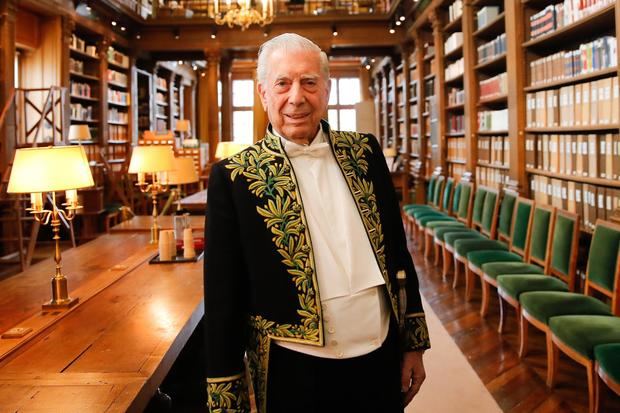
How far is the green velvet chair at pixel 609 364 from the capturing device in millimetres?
2135

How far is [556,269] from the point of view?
3.60m

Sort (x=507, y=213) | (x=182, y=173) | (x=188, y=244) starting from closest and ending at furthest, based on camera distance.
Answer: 1. (x=188, y=244)
2. (x=182, y=173)
3. (x=507, y=213)

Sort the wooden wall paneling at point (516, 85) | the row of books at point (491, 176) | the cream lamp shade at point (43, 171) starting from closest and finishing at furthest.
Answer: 1. the cream lamp shade at point (43, 171)
2. the wooden wall paneling at point (516, 85)
3. the row of books at point (491, 176)

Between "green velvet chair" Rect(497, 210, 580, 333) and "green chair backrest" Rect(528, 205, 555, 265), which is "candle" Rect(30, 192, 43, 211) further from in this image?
"green chair backrest" Rect(528, 205, 555, 265)

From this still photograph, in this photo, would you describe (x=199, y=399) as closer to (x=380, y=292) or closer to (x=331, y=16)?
(x=380, y=292)

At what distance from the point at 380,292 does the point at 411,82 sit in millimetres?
9215

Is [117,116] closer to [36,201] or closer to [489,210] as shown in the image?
[489,210]

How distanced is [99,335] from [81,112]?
8231 millimetres

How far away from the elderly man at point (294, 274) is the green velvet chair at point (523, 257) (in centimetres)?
256

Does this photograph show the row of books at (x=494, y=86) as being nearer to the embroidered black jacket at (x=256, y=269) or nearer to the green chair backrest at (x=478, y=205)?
the green chair backrest at (x=478, y=205)

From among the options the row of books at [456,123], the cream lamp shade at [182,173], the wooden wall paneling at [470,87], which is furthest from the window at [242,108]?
the cream lamp shade at [182,173]

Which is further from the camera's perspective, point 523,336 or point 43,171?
point 523,336

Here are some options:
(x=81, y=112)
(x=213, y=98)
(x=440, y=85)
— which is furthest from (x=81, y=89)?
(x=440, y=85)

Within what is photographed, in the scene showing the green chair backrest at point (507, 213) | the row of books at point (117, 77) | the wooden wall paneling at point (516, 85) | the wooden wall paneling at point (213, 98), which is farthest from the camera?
the wooden wall paneling at point (213, 98)
